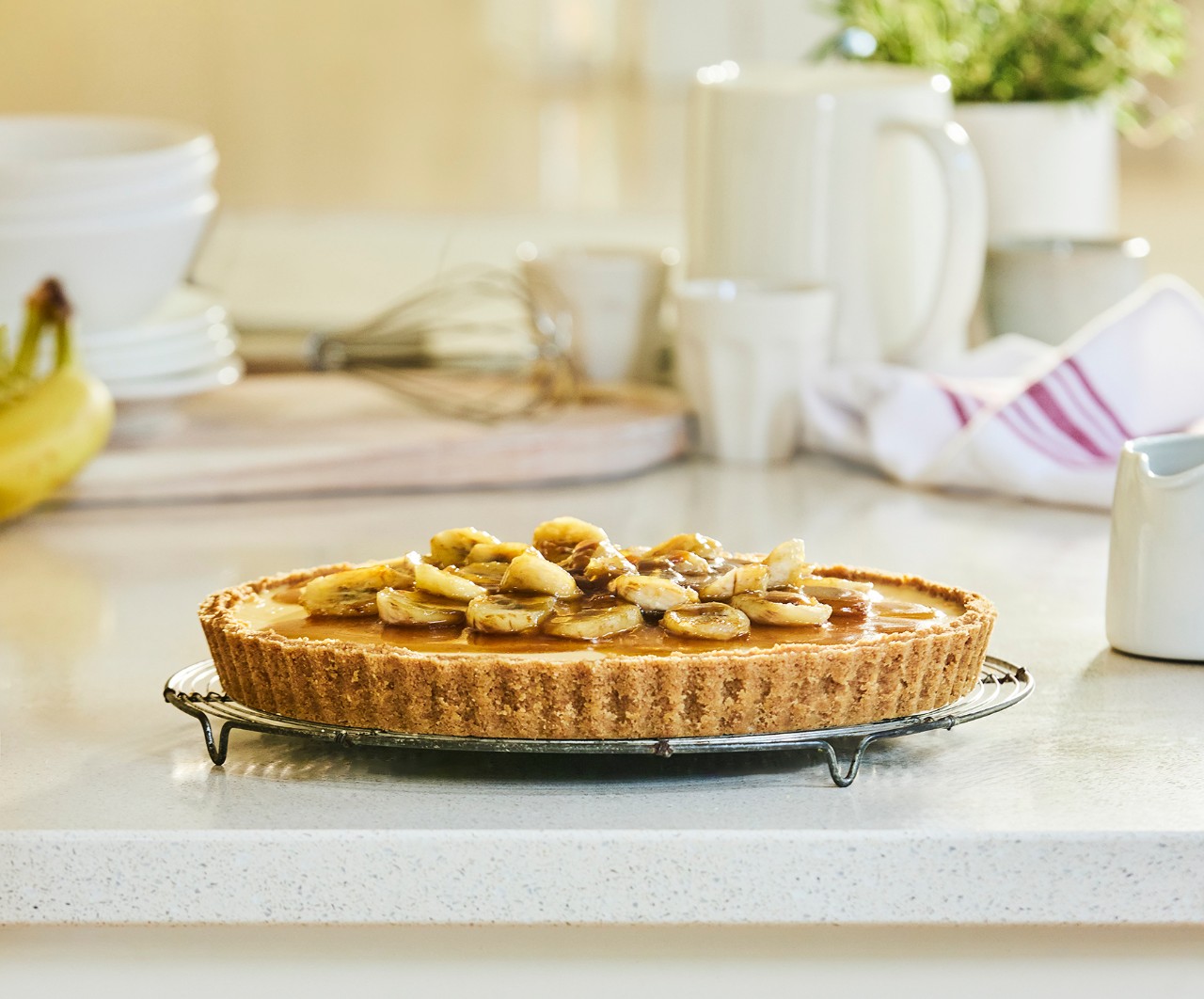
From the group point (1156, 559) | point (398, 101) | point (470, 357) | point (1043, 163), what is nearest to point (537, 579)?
point (1156, 559)

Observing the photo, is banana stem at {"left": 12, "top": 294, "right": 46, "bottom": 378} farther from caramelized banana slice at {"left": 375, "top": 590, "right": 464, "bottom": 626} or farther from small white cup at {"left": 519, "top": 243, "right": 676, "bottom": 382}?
caramelized banana slice at {"left": 375, "top": 590, "right": 464, "bottom": 626}

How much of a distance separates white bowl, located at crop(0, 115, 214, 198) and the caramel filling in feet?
1.84

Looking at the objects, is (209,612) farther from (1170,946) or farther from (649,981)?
(1170,946)

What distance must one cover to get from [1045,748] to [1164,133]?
144cm

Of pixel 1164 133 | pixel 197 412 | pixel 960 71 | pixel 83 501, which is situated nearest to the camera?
pixel 83 501

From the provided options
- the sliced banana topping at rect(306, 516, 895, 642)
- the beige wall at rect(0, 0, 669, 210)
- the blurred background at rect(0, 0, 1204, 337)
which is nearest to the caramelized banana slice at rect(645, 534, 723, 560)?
the sliced banana topping at rect(306, 516, 895, 642)

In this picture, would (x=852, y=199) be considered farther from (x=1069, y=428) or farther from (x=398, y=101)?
(x=398, y=101)

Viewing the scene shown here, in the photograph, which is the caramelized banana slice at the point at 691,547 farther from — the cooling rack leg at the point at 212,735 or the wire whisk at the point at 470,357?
the wire whisk at the point at 470,357

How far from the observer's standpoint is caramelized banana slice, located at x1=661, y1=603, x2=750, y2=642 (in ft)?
2.04

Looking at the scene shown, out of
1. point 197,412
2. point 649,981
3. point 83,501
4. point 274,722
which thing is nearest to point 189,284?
point 197,412

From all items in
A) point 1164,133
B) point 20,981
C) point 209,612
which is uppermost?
point 1164,133

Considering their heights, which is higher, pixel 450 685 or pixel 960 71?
pixel 960 71

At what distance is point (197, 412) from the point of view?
1.36 metres

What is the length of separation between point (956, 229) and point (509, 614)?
0.80m
